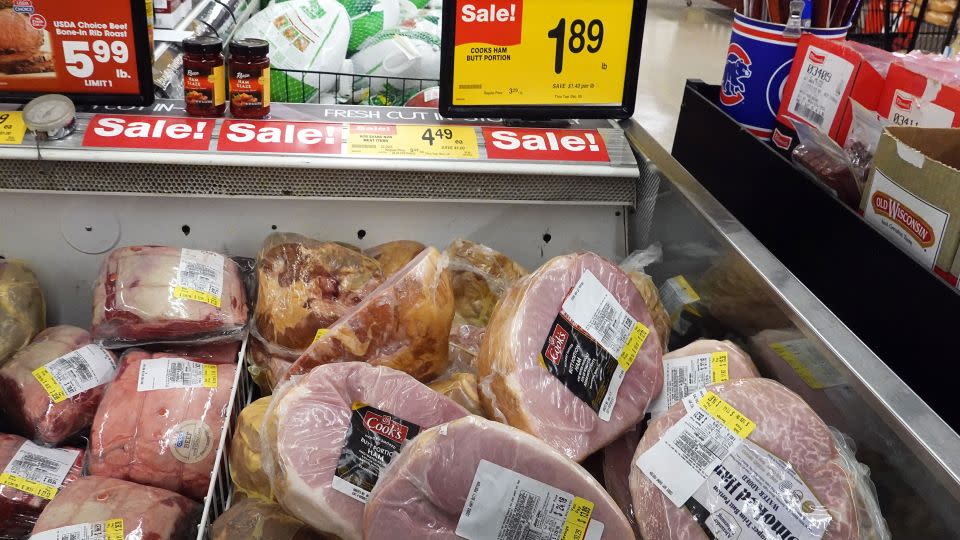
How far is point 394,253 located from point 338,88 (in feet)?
3.14

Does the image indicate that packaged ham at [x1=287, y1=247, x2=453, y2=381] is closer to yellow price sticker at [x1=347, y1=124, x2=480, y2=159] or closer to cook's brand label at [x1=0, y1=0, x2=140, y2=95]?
yellow price sticker at [x1=347, y1=124, x2=480, y2=159]

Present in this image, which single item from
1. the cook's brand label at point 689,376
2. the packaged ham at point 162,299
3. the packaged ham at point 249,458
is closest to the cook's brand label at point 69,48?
the packaged ham at point 162,299

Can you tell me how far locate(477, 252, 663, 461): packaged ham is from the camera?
1270 mm

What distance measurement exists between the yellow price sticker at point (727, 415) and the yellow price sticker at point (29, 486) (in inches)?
46.5

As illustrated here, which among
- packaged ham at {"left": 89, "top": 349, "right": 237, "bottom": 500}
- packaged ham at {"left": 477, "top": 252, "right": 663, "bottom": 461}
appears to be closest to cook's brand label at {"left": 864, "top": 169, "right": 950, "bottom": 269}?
packaged ham at {"left": 477, "top": 252, "right": 663, "bottom": 461}

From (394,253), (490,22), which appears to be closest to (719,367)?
(394,253)

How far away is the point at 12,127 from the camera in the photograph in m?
1.59

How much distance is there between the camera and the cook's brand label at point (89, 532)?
4.12ft

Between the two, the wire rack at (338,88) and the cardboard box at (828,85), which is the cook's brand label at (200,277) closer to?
the wire rack at (338,88)

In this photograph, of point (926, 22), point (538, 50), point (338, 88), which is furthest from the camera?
point (926, 22)

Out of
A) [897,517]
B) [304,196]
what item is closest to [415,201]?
[304,196]

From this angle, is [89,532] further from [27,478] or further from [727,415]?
[727,415]

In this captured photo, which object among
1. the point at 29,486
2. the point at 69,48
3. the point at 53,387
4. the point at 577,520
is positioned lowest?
the point at 29,486

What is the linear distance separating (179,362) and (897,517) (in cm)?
132
